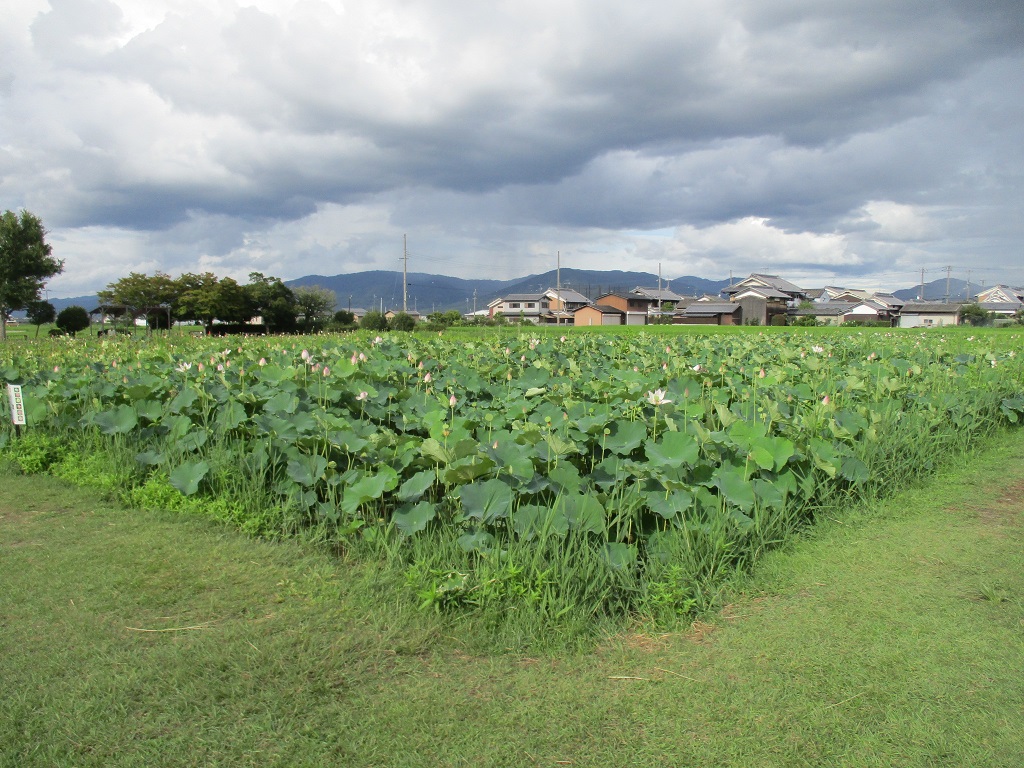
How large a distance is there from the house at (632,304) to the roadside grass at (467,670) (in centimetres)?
6643

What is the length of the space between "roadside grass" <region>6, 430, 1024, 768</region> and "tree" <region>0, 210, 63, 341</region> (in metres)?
38.2

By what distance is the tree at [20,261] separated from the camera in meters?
33.6

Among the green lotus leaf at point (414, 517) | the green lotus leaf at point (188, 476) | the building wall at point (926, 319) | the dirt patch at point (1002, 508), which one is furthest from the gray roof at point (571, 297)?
the green lotus leaf at point (414, 517)

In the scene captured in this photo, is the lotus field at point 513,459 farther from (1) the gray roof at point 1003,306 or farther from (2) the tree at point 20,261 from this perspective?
(1) the gray roof at point 1003,306

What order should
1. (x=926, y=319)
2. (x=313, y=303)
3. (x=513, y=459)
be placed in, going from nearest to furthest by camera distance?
1. (x=513, y=459)
2. (x=313, y=303)
3. (x=926, y=319)

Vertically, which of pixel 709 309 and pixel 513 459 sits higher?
pixel 709 309

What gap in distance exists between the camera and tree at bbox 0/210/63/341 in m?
33.6

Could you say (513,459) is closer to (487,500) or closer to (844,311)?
(487,500)

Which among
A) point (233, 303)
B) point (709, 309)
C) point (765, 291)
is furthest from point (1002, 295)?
point (233, 303)

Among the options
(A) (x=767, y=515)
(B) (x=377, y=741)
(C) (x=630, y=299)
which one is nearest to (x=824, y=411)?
(A) (x=767, y=515)

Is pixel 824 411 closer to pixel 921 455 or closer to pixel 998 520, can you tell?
pixel 921 455

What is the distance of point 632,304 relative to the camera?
71938 mm

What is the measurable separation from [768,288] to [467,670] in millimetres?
77629

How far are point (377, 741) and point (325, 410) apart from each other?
283cm
